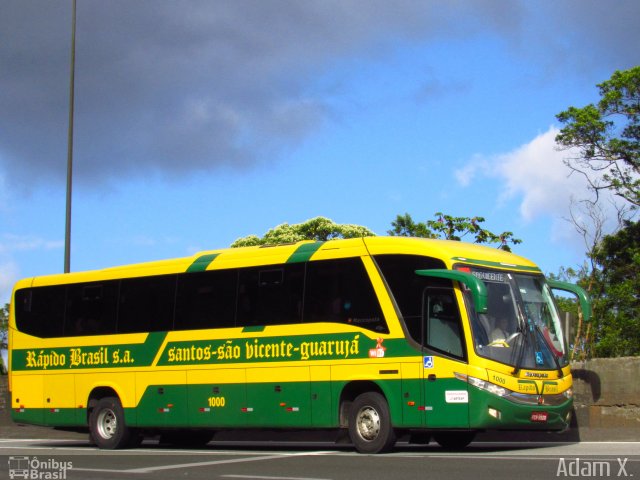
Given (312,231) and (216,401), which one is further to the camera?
(312,231)

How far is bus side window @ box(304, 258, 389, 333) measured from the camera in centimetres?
1625

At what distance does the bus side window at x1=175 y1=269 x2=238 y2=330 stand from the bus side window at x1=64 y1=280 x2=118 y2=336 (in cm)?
186

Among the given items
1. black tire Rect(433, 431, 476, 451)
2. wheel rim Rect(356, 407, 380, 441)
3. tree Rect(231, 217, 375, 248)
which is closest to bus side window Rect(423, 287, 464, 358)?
wheel rim Rect(356, 407, 380, 441)

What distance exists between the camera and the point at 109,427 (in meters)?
20.4

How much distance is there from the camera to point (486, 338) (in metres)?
15.3

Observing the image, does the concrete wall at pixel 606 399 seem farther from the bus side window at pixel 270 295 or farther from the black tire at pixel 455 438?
the bus side window at pixel 270 295

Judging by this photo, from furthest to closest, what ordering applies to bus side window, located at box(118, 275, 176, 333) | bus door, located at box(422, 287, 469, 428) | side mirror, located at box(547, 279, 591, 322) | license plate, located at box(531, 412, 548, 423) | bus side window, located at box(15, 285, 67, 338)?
bus side window, located at box(15, 285, 67, 338) → bus side window, located at box(118, 275, 176, 333) → side mirror, located at box(547, 279, 591, 322) → license plate, located at box(531, 412, 548, 423) → bus door, located at box(422, 287, 469, 428)

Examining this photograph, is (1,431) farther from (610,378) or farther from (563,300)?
(563,300)

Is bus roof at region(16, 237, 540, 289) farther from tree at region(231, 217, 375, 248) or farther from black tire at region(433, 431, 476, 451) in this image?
tree at region(231, 217, 375, 248)

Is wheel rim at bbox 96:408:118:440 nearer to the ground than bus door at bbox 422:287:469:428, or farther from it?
nearer to the ground

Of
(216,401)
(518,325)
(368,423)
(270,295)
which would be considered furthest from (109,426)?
(518,325)

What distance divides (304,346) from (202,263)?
327 centimetres

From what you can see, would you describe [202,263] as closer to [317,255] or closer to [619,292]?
[317,255]

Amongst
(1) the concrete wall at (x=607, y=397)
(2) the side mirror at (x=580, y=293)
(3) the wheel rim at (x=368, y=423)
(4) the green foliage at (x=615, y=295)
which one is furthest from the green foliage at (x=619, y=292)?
(3) the wheel rim at (x=368, y=423)
